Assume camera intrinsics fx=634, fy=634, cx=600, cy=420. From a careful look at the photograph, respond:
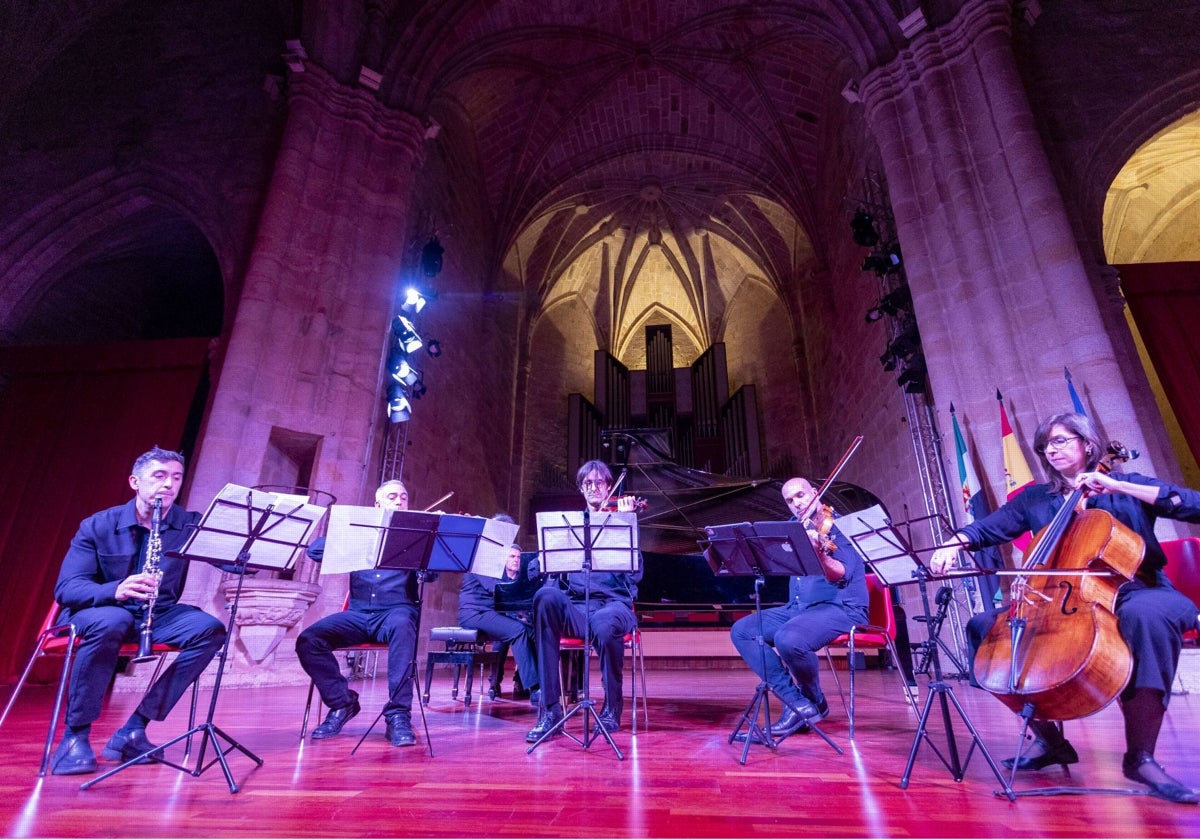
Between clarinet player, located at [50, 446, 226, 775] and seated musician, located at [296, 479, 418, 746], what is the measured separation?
0.45 metres

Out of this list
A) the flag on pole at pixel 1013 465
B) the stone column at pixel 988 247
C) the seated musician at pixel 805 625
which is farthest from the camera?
the stone column at pixel 988 247

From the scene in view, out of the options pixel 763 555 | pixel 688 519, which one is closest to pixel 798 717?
pixel 763 555

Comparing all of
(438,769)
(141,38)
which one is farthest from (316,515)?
(141,38)

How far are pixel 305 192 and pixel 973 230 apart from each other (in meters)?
6.98

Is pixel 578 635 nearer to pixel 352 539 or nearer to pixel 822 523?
pixel 352 539

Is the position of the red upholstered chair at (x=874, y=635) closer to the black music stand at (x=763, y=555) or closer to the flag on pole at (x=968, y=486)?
the black music stand at (x=763, y=555)

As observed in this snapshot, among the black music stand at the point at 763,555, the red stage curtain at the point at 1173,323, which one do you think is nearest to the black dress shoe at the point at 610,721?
the black music stand at the point at 763,555

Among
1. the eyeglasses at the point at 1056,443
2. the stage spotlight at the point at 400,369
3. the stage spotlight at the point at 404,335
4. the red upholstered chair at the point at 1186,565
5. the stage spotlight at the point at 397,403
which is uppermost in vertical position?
the stage spotlight at the point at 404,335

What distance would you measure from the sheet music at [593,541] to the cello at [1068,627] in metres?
1.39

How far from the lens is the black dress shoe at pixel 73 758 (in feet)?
6.90

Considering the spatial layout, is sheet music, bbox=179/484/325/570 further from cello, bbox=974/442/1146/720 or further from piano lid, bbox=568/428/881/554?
piano lid, bbox=568/428/881/554

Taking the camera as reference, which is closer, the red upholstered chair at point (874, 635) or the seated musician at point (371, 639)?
the seated musician at point (371, 639)

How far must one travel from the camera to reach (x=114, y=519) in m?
2.63

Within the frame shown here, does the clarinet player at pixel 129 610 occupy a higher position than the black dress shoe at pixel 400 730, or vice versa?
the clarinet player at pixel 129 610
